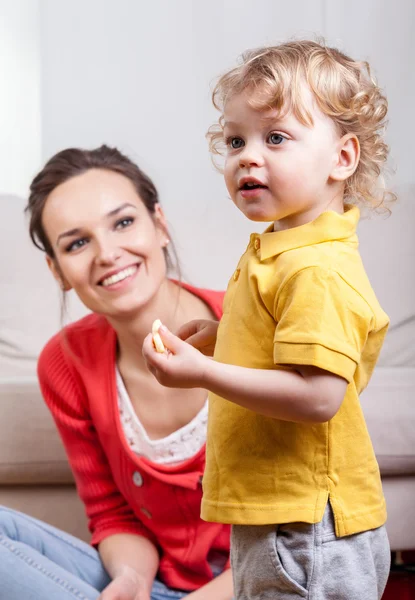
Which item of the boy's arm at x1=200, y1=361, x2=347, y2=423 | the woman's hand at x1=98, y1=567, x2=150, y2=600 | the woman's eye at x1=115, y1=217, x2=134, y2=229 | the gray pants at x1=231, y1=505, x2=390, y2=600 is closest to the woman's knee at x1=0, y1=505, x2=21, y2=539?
the woman's hand at x1=98, y1=567, x2=150, y2=600

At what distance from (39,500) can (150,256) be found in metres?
0.64

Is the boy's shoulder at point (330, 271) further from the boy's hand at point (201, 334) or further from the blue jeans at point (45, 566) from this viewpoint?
the blue jeans at point (45, 566)

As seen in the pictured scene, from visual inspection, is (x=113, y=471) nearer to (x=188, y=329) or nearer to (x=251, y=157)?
(x=188, y=329)

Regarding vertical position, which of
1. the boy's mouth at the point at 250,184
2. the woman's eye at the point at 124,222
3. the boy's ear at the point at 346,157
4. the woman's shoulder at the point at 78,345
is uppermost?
the boy's ear at the point at 346,157

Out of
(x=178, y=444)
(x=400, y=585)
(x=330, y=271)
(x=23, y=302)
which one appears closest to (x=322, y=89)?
(x=330, y=271)

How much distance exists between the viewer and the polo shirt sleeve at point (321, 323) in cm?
72

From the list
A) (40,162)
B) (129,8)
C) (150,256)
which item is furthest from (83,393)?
(129,8)

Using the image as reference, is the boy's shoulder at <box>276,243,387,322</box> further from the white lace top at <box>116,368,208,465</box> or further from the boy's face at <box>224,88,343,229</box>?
the white lace top at <box>116,368,208,465</box>

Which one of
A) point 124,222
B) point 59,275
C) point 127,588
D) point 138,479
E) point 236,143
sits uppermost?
point 236,143

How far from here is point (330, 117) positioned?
0.82 m

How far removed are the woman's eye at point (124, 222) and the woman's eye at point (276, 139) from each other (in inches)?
27.3

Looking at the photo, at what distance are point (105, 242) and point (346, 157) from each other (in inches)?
26.2

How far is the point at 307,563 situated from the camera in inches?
31.3

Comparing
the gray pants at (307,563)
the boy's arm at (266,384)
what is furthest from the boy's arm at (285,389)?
the gray pants at (307,563)
